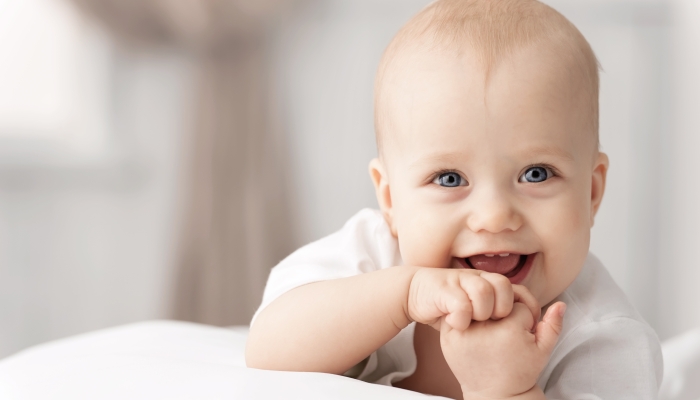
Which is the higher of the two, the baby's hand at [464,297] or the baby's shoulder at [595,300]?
the baby's hand at [464,297]

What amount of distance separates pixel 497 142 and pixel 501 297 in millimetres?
198

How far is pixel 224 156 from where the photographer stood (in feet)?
6.84

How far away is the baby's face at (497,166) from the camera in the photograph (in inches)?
32.2

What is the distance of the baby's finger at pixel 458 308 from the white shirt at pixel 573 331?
0.84 ft

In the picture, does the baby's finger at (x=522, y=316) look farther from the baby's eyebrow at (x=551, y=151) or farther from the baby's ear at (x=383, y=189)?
the baby's ear at (x=383, y=189)

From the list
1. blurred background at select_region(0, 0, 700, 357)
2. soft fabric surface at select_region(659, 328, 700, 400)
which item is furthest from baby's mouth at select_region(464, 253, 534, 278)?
blurred background at select_region(0, 0, 700, 357)

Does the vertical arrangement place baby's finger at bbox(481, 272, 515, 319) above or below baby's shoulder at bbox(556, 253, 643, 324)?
above

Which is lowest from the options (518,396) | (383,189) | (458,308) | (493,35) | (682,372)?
(682,372)

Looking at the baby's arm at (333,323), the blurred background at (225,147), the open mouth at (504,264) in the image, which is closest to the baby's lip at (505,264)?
the open mouth at (504,264)

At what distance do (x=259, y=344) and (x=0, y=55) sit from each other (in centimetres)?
151

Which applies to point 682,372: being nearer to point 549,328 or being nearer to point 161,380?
point 549,328

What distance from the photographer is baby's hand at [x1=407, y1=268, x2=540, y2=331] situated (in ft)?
2.37

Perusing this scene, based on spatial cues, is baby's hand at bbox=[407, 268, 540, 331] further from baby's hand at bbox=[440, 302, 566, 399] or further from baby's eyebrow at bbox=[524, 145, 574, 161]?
baby's eyebrow at bbox=[524, 145, 574, 161]

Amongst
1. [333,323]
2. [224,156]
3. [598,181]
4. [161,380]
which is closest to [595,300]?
[598,181]
